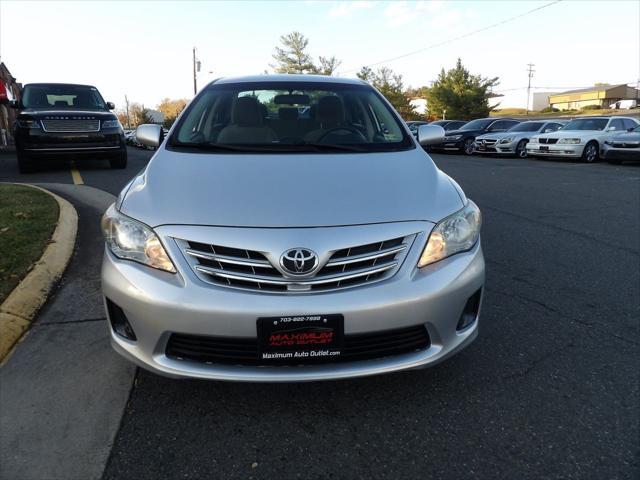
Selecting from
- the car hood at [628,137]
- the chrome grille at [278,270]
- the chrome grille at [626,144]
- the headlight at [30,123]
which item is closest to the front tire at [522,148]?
the car hood at [628,137]

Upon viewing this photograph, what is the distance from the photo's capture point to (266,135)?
3.18 meters

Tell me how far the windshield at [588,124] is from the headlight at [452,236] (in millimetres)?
15934

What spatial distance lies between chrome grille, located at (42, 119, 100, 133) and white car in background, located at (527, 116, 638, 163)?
1324cm

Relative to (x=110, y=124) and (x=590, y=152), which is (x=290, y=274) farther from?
(x=590, y=152)

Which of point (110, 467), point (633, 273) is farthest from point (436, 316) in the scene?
point (633, 273)

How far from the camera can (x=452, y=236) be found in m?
2.25

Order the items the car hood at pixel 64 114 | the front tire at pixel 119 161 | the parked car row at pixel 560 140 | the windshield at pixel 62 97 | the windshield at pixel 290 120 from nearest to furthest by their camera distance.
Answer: the windshield at pixel 290 120, the car hood at pixel 64 114, the windshield at pixel 62 97, the front tire at pixel 119 161, the parked car row at pixel 560 140

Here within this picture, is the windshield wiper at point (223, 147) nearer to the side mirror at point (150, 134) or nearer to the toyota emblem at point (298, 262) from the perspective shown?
the side mirror at point (150, 134)

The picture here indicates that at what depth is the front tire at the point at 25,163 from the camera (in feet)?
31.0

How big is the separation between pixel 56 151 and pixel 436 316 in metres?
9.18

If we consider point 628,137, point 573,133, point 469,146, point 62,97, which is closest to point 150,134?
point 62,97

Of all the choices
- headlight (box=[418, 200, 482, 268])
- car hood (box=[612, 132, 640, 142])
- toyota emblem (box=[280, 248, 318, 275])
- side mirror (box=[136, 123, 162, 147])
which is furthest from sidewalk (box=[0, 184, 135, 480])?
car hood (box=[612, 132, 640, 142])

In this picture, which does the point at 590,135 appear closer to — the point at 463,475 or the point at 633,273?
the point at 633,273

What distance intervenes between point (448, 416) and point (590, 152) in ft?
51.9
